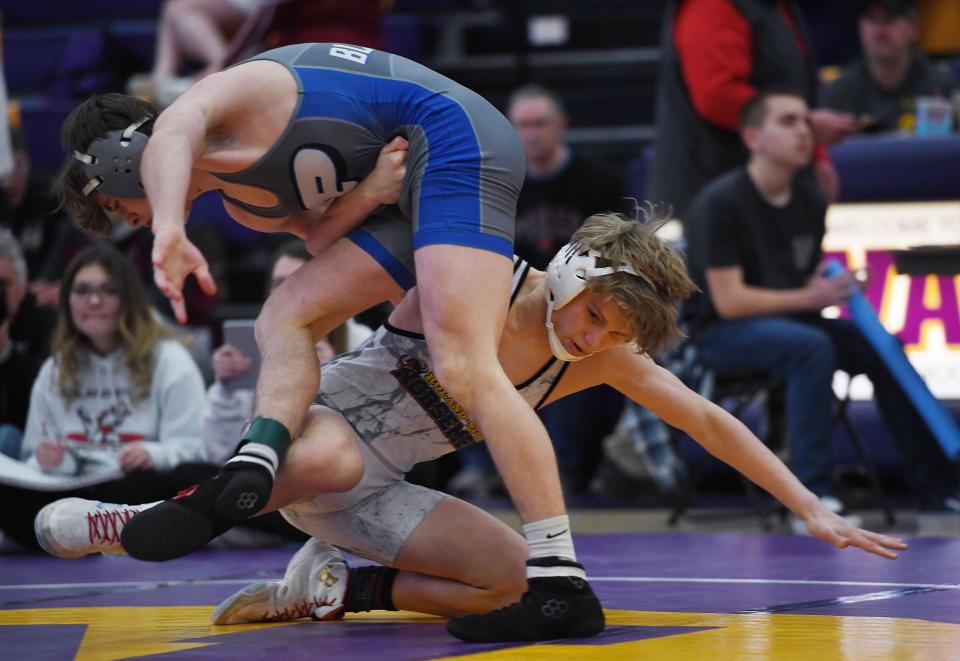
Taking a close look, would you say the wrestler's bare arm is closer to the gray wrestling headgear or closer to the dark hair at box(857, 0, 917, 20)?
the gray wrestling headgear

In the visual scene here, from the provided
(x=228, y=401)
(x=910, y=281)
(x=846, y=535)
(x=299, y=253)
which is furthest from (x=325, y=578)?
(x=910, y=281)

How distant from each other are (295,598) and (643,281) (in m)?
1.00

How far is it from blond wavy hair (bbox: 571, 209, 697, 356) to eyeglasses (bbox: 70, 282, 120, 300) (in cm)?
249

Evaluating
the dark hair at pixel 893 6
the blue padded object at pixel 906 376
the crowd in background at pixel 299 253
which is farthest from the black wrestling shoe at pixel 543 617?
the dark hair at pixel 893 6

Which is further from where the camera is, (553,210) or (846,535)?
(553,210)

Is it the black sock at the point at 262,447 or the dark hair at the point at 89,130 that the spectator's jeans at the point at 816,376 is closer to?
the black sock at the point at 262,447

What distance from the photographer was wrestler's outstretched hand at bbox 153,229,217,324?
2.58 metres

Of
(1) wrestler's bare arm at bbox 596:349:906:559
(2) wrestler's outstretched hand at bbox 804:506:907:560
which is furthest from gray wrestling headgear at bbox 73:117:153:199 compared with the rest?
(2) wrestler's outstretched hand at bbox 804:506:907:560

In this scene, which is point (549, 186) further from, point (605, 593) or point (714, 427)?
point (714, 427)

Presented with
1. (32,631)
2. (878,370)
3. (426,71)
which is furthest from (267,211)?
(878,370)

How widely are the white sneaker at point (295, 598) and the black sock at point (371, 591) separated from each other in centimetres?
2

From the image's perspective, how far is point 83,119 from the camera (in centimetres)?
312

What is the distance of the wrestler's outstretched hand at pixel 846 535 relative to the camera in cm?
304

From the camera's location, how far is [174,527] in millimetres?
2809
